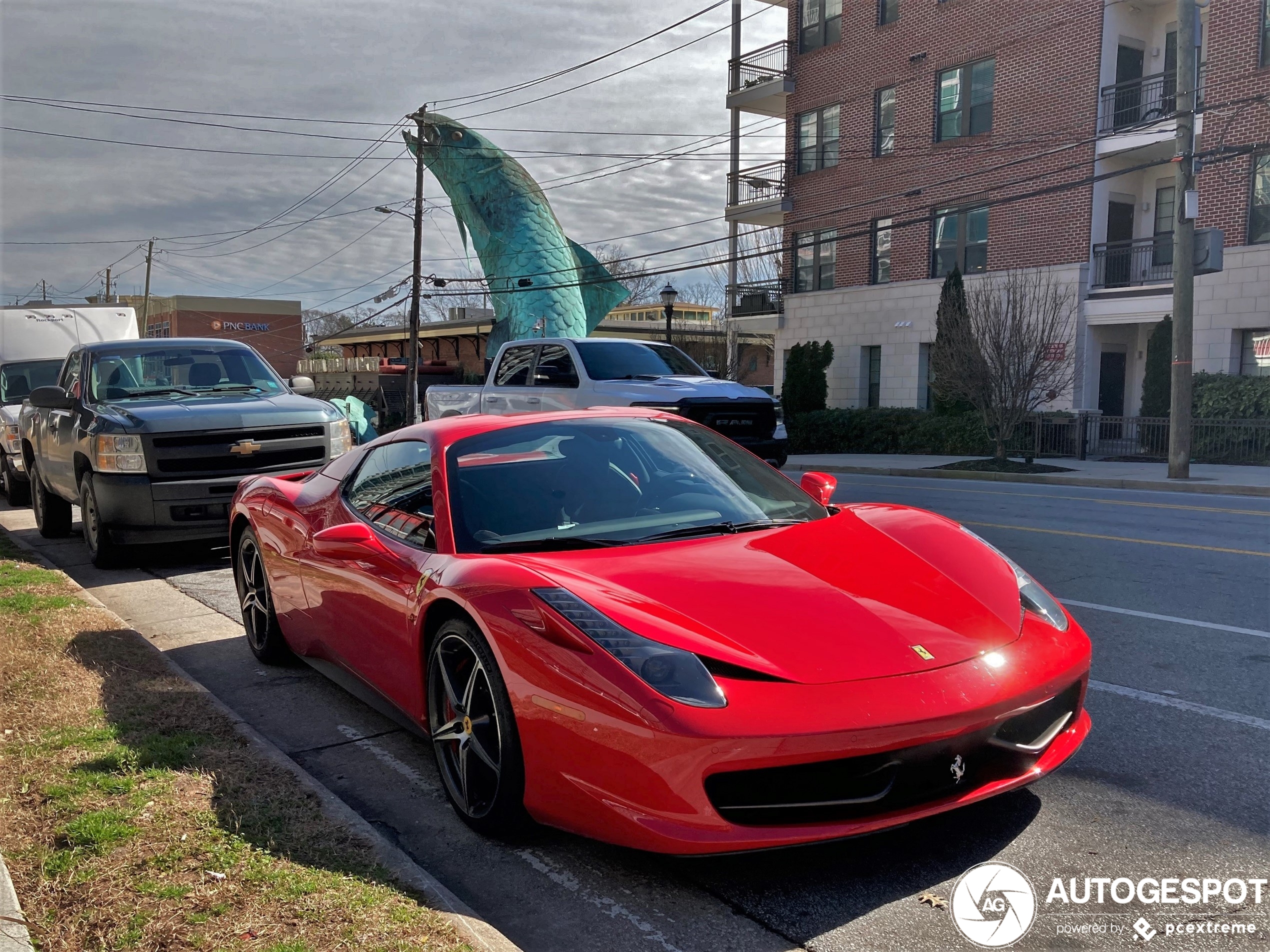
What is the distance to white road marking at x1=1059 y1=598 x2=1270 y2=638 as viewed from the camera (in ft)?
19.7

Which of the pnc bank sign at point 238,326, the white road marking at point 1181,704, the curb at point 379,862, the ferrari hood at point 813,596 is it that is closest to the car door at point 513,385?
the curb at point 379,862

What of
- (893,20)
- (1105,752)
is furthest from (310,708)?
(893,20)

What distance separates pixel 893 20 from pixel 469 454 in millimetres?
29978

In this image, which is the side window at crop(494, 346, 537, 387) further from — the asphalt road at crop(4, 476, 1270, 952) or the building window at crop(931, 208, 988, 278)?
the building window at crop(931, 208, 988, 278)

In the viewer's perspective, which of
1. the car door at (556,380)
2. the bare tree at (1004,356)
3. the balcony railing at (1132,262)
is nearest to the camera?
the car door at (556,380)

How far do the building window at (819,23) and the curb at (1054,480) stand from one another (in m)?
16.0

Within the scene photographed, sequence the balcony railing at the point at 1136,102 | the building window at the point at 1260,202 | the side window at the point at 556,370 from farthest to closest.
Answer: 1. the balcony railing at the point at 1136,102
2. the building window at the point at 1260,202
3. the side window at the point at 556,370

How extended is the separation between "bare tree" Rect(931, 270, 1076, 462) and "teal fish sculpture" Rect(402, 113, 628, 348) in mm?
19291

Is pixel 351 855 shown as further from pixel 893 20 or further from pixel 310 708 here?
pixel 893 20

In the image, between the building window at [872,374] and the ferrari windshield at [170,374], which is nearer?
the ferrari windshield at [170,374]

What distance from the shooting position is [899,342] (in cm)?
3011

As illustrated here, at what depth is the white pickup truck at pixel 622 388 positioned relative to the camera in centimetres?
1324

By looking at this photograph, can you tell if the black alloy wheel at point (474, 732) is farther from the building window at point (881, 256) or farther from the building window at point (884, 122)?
the building window at point (884, 122)

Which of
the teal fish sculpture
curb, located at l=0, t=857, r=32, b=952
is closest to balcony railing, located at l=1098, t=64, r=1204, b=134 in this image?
the teal fish sculpture
